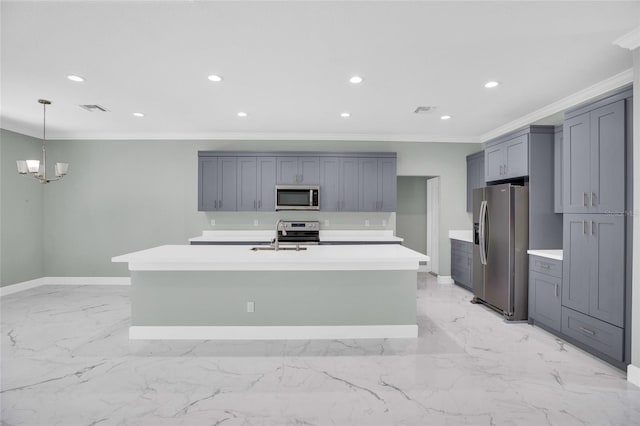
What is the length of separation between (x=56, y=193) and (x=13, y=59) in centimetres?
346

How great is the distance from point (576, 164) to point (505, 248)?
1.22m

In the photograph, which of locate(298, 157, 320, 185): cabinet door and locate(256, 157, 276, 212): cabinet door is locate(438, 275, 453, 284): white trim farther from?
locate(256, 157, 276, 212): cabinet door

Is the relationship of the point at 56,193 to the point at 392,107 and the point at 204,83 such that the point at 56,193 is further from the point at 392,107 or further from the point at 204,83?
the point at 392,107

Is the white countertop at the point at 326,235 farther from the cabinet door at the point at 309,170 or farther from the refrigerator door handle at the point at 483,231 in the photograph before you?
the refrigerator door handle at the point at 483,231

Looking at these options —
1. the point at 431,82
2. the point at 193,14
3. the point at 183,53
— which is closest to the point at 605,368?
the point at 431,82

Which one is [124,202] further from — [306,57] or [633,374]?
[633,374]

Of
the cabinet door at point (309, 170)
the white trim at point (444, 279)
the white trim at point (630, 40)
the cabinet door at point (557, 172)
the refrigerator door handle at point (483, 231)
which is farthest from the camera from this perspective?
the white trim at point (444, 279)

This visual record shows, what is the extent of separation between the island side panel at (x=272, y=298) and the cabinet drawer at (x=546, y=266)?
1509 millimetres

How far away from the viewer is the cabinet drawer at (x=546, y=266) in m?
3.12

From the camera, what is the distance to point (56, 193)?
5.34m

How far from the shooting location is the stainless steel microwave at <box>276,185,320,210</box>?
16.5ft

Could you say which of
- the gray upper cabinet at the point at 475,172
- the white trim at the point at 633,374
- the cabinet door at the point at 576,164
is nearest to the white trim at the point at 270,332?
the white trim at the point at 633,374

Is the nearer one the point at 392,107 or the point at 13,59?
the point at 13,59

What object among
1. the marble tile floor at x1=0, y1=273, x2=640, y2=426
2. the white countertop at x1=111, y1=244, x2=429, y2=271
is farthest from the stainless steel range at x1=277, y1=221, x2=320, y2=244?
the marble tile floor at x1=0, y1=273, x2=640, y2=426
